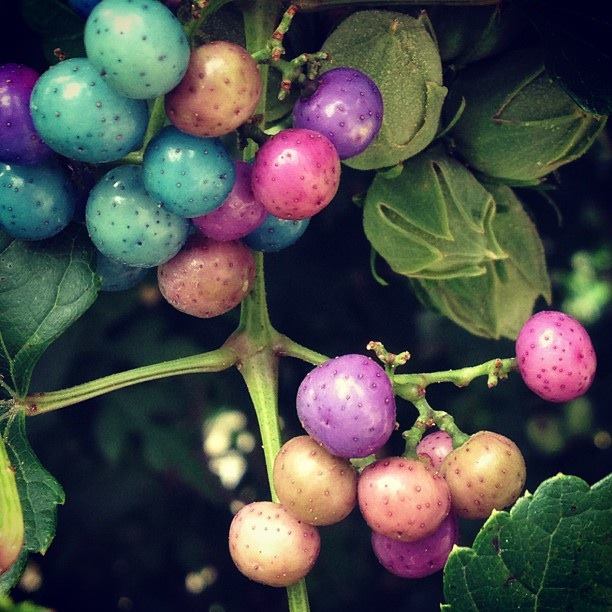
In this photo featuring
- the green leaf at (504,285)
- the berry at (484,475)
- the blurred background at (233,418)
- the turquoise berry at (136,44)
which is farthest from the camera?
the blurred background at (233,418)

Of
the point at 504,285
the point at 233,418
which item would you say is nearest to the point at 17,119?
the point at 504,285

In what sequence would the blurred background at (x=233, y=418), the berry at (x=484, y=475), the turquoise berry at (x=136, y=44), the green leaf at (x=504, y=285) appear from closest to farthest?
the turquoise berry at (x=136, y=44) → the berry at (x=484, y=475) → the green leaf at (x=504, y=285) → the blurred background at (x=233, y=418)

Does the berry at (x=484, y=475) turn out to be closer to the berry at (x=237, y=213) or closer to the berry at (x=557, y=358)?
the berry at (x=557, y=358)

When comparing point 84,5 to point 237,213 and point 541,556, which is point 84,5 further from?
point 541,556

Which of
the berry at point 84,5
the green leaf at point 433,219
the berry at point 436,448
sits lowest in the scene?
the berry at point 436,448

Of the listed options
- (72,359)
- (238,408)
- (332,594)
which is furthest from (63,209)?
(332,594)

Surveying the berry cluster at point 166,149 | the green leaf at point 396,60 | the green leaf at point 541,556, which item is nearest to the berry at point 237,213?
the berry cluster at point 166,149
